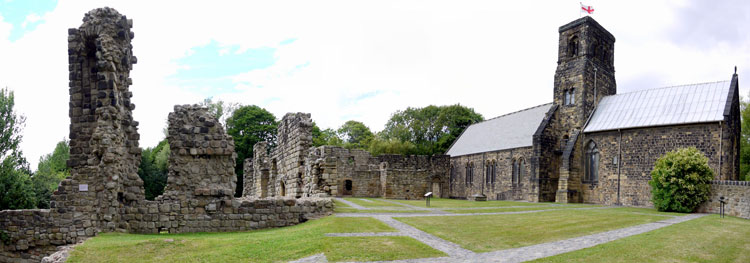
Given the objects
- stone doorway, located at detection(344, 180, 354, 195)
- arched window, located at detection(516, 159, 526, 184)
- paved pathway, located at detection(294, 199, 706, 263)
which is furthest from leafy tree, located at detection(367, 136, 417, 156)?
paved pathway, located at detection(294, 199, 706, 263)

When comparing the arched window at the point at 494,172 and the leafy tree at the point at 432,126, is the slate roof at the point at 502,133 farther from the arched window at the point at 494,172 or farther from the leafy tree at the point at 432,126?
the leafy tree at the point at 432,126

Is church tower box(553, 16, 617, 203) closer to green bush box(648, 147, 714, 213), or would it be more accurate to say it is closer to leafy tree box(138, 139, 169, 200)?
green bush box(648, 147, 714, 213)

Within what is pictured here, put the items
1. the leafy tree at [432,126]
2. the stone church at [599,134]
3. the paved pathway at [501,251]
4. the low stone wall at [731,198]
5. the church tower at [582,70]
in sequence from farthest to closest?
the leafy tree at [432,126]
the church tower at [582,70]
the stone church at [599,134]
the low stone wall at [731,198]
the paved pathway at [501,251]

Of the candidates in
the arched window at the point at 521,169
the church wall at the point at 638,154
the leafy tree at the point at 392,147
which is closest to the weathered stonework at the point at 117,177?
the church wall at the point at 638,154

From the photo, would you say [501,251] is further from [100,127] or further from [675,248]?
[100,127]

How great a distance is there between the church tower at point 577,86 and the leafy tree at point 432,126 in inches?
1014

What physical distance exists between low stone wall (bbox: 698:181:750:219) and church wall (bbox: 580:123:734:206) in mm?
3353

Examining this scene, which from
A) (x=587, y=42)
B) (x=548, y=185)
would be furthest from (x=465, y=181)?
(x=587, y=42)

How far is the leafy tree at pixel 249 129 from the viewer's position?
46906mm

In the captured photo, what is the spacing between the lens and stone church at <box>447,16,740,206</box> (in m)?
23.9

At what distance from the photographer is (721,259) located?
9.10 meters

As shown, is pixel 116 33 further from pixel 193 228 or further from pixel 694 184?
pixel 694 184

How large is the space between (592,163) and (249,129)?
3420 centimetres

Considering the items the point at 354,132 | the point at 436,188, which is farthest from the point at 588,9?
the point at 354,132
